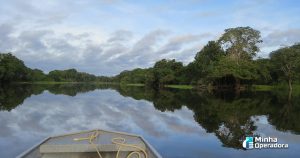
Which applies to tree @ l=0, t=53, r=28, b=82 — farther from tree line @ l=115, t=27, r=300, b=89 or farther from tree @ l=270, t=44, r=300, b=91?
tree @ l=270, t=44, r=300, b=91

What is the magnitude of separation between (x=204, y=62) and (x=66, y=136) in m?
66.5

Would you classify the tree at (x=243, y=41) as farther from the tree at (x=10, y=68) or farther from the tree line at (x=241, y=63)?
the tree at (x=10, y=68)

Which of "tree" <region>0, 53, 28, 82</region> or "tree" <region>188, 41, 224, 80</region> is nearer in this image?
"tree" <region>188, 41, 224, 80</region>

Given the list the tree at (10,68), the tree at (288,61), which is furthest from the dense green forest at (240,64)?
the tree at (10,68)

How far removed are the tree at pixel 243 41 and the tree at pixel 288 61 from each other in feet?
19.9

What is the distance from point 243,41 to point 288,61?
9.91m

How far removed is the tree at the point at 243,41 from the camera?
6456cm

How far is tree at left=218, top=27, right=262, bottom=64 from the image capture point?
64562mm

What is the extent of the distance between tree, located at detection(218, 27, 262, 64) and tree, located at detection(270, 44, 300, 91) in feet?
19.9

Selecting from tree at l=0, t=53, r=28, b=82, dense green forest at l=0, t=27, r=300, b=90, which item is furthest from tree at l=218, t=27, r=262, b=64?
tree at l=0, t=53, r=28, b=82

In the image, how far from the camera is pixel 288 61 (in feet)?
218

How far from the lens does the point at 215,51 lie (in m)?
72.3

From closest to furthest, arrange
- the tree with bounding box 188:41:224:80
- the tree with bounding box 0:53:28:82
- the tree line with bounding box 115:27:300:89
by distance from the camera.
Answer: the tree line with bounding box 115:27:300:89 < the tree with bounding box 188:41:224:80 < the tree with bounding box 0:53:28:82

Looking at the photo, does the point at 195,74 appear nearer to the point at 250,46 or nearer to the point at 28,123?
the point at 250,46
